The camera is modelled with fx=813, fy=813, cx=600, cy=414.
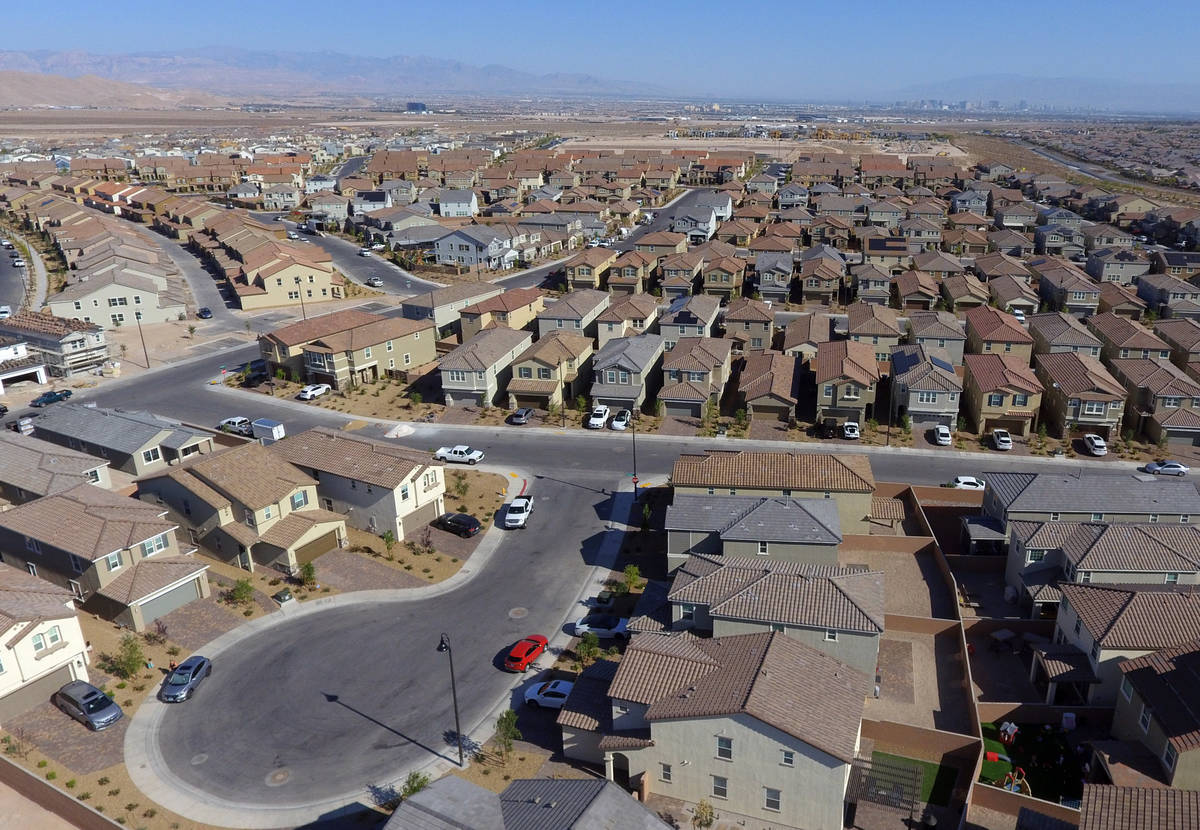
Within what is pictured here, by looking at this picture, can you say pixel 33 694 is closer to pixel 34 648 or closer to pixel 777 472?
pixel 34 648

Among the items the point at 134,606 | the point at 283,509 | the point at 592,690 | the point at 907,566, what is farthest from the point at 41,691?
the point at 907,566

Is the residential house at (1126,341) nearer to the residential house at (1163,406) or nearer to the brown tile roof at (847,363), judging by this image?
the residential house at (1163,406)

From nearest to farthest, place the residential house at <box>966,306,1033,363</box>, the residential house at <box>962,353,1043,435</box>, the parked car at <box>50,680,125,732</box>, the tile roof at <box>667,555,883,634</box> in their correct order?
the parked car at <box>50,680,125,732</box>
the tile roof at <box>667,555,883,634</box>
the residential house at <box>962,353,1043,435</box>
the residential house at <box>966,306,1033,363</box>

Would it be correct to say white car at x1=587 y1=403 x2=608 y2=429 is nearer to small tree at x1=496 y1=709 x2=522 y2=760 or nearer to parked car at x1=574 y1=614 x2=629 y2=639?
parked car at x1=574 y1=614 x2=629 y2=639

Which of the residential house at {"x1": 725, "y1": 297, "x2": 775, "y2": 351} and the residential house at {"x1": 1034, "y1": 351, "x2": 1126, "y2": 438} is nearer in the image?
the residential house at {"x1": 1034, "y1": 351, "x2": 1126, "y2": 438}

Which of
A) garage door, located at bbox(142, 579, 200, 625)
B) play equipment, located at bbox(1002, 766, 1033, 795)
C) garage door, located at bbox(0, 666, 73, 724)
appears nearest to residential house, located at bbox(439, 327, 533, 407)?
garage door, located at bbox(142, 579, 200, 625)

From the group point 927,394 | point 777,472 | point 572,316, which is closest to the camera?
point 777,472

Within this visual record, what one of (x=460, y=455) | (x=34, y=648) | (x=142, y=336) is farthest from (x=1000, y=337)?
(x=142, y=336)

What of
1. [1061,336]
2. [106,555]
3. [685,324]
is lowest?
[106,555]
